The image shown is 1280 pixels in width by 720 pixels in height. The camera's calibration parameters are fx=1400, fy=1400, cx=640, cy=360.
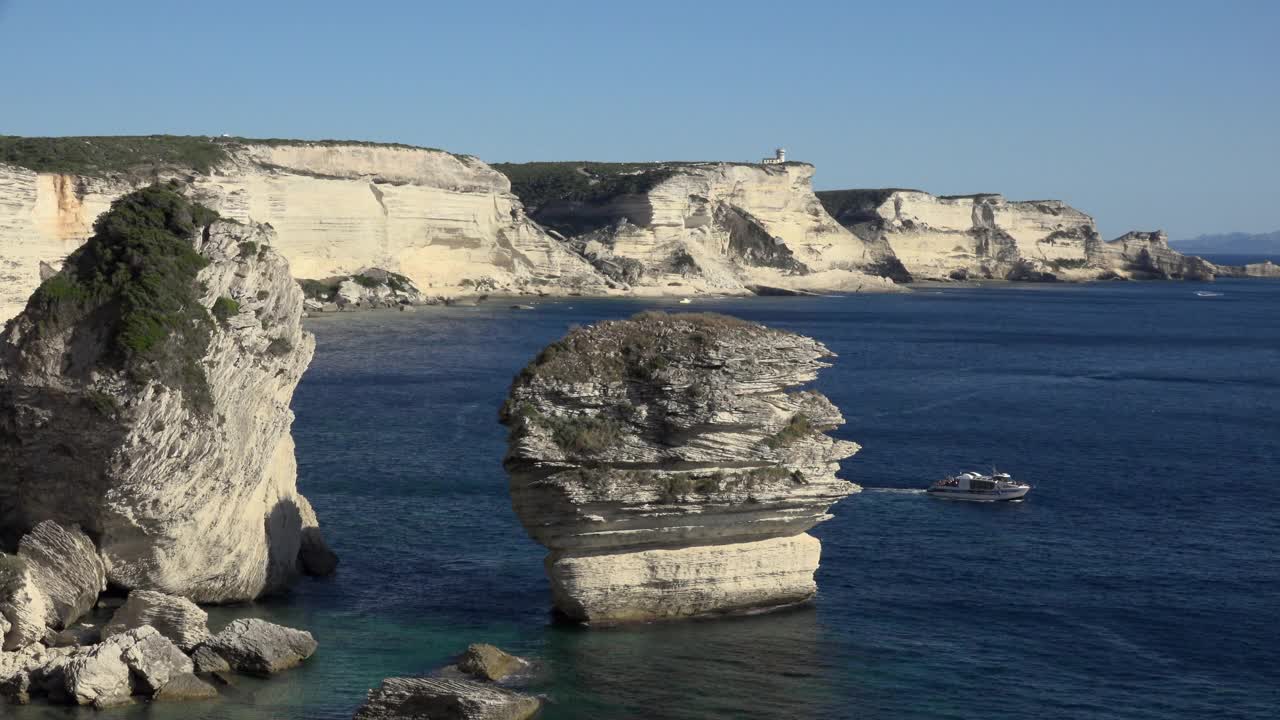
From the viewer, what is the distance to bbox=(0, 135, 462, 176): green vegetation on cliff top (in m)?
84.4

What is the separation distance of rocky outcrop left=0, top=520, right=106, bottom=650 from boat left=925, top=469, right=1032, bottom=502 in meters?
25.1

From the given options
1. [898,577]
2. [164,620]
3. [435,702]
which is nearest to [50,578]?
[164,620]

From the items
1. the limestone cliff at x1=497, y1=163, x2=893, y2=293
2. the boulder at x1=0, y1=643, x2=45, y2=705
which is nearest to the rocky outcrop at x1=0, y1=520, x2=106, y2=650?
the boulder at x1=0, y1=643, x2=45, y2=705

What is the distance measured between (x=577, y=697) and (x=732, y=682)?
2.74 meters

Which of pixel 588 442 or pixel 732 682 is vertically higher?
pixel 588 442

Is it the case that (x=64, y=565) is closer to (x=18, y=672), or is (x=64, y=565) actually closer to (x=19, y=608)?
(x=19, y=608)

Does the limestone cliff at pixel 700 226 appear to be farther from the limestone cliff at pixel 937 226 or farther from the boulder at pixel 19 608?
the boulder at pixel 19 608

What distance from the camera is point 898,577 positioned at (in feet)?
107

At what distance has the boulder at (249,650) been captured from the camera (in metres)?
24.0

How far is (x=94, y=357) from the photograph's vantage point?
25.6 meters

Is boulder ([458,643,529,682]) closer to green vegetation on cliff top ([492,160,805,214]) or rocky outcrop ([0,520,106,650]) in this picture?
rocky outcrop ([0,520,106,650])

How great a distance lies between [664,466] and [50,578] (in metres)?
11.5

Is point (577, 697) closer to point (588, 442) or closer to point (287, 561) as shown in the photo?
point (588, 442)

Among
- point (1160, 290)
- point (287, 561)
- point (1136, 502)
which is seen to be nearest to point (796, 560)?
point (287, 561)
